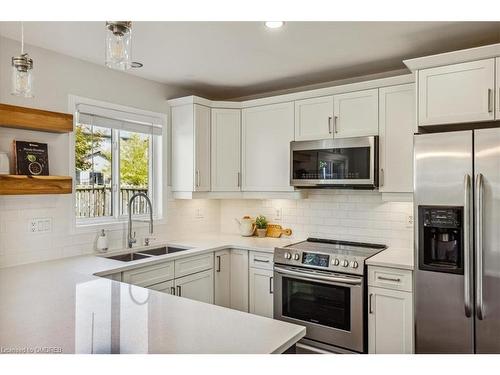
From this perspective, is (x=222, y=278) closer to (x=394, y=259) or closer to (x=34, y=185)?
(x=394, y=259)

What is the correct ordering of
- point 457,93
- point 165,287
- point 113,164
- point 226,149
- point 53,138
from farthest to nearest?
point 226,149 → point 113,164 → point 165,287 → point 53,138 → point 457,93

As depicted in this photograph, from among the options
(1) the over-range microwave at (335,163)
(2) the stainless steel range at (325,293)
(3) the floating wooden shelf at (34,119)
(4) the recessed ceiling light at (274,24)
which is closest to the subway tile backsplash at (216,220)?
(2) the stainless steel range at (325,293)

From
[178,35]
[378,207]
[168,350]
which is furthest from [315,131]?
[168,350]

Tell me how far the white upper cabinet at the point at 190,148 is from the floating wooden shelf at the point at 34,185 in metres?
1.11

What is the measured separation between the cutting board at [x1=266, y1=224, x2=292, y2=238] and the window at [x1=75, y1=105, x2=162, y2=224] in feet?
3.70

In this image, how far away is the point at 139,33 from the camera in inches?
94.6

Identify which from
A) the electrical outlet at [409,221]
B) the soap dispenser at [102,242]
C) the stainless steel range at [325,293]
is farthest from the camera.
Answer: the electrical outlet at [409,221]

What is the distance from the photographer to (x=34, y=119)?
249 centimetres

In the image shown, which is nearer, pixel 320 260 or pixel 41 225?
pixel 41 225

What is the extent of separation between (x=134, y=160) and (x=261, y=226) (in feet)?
4.63

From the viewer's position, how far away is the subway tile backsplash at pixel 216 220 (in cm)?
256

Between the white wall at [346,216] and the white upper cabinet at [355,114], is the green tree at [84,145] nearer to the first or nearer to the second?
the white wall at [346,216]

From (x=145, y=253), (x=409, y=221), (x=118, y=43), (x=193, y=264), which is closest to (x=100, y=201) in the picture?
(x=145, y=253)
